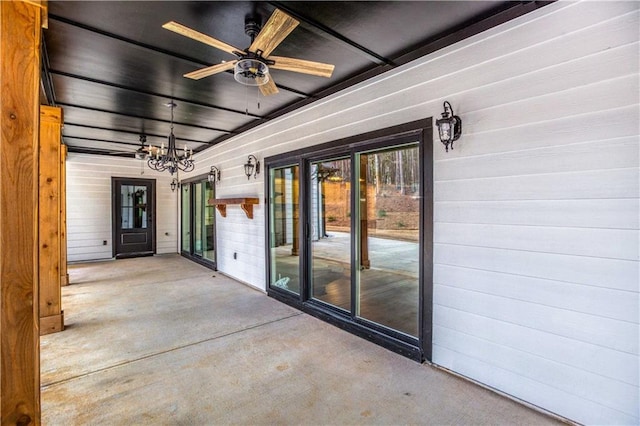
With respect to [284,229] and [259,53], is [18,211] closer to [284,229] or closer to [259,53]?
[259,53]

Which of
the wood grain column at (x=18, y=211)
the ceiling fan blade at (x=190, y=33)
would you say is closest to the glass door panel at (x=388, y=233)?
the ceiling fan blade at (x=190, y=33)

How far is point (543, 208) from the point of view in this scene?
2.21 meters

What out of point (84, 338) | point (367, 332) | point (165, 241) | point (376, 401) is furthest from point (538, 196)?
point (165, 241)

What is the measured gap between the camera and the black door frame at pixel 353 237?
2.87 metres

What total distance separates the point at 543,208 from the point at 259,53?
233 centimetres

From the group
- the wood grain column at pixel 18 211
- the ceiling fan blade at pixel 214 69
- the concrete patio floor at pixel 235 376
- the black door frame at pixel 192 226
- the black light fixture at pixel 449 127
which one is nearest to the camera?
the wood grain column at pixel 18 211

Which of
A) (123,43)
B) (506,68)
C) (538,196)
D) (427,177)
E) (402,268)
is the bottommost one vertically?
(402,268)

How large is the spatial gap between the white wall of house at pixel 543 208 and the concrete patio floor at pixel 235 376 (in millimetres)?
396

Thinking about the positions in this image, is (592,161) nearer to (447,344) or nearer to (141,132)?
(447,344)

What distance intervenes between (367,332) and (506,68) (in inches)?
108

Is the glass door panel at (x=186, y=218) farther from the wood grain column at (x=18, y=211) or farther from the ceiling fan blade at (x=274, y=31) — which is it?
the wood grain column at (x=18, y=211)

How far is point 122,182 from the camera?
873 centimetres

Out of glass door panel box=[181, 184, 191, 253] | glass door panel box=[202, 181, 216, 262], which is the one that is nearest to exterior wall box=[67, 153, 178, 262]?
glass door panel box=[181, 184, 191, 253]

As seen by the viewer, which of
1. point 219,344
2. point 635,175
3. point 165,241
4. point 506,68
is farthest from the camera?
point 165,241
